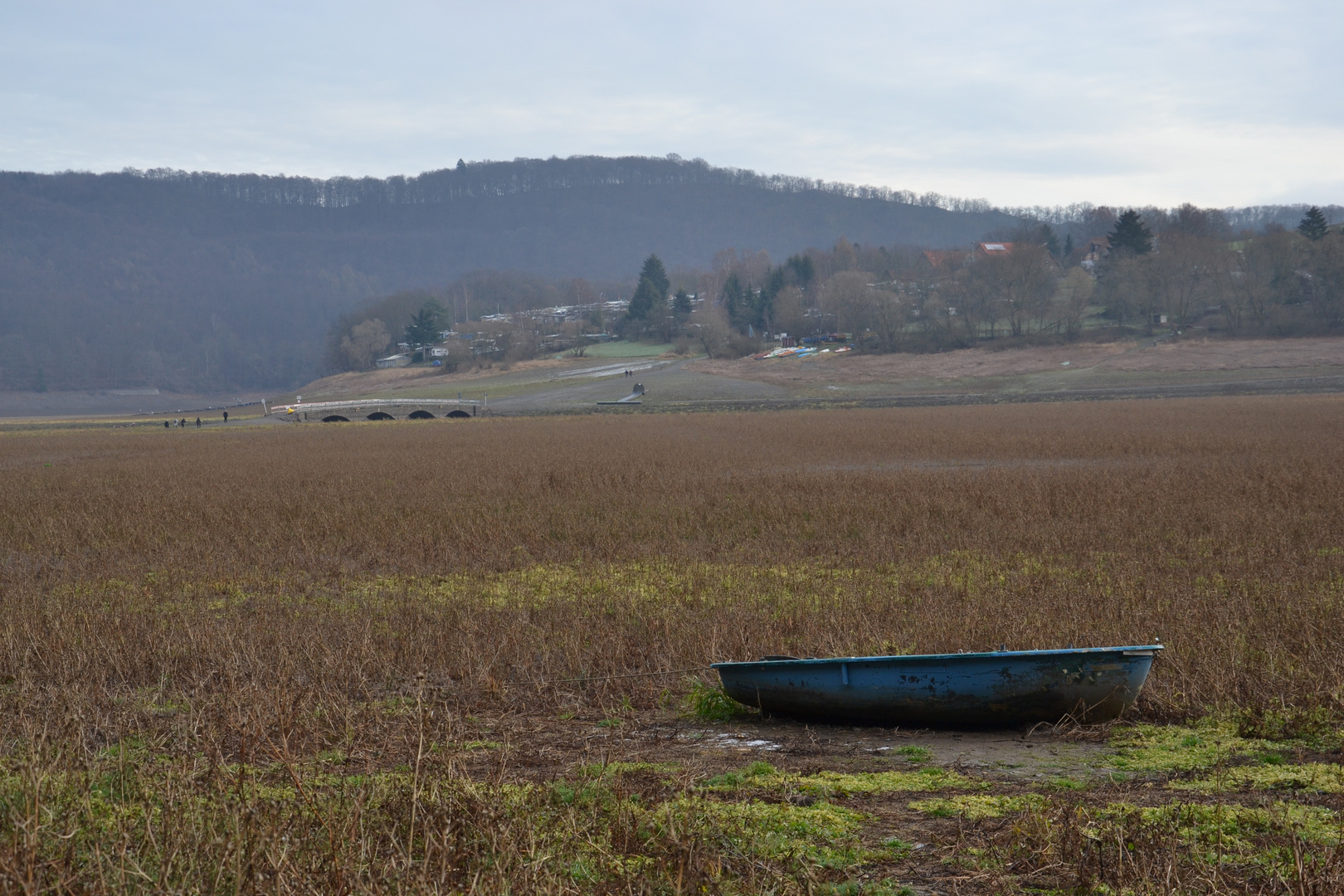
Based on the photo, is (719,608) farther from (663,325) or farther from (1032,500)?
(663,325)

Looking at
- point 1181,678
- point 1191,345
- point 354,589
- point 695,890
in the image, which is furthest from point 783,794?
point 1191,345

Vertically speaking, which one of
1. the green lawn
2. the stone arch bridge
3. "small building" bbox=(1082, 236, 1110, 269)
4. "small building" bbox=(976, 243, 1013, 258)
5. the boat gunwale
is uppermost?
"small building" bbox=(976, 243, 1013, 258)

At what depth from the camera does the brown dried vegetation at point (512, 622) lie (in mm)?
4527

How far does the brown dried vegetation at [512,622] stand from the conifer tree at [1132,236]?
328ft

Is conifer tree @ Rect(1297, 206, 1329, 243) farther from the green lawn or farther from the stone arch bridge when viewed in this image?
the stone arch bridge

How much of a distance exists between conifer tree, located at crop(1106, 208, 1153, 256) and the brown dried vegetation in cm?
10010

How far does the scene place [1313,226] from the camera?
105 metres

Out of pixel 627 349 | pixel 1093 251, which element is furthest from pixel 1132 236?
pixel 627 349

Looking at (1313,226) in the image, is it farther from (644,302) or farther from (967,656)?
(967,656)

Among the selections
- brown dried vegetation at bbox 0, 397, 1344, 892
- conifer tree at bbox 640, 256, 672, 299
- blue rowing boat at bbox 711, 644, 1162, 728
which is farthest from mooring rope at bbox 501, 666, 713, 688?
conifer tree at bbox 640, 256, 672, 299

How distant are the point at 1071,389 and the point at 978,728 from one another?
71.0m

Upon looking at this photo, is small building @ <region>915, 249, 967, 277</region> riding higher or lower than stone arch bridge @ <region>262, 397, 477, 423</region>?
higher

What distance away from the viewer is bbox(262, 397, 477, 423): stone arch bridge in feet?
275

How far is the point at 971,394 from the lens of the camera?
248 feet
